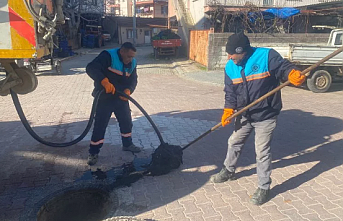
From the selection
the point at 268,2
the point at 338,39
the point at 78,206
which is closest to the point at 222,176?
the point at 78,206

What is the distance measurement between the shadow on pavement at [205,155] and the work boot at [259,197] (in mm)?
325

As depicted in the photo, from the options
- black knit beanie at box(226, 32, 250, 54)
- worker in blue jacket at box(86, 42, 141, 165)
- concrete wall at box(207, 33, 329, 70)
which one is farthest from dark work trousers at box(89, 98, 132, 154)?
concrete wall at box(207, 33, 329, 70)

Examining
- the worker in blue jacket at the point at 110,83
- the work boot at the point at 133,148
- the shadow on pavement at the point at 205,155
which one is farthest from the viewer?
the work boot at the point at 133,148

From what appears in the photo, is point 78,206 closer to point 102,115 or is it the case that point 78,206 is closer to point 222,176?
point 102,115

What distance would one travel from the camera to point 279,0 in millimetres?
19906

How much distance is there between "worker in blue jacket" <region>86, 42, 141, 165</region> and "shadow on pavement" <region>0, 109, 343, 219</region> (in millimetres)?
560

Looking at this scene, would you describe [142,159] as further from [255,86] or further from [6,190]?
[255,86]

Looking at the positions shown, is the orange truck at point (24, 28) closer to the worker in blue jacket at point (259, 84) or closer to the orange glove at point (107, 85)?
the orange glove at point (107, 85)

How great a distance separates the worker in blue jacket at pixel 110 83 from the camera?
4.02m

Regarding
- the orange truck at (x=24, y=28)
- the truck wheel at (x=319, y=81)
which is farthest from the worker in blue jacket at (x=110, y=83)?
the truck wheel at (x=319, y=81)

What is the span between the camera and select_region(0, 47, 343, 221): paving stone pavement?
3.24 meters

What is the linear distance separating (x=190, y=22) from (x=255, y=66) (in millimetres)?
19996

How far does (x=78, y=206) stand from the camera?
3.59 meters

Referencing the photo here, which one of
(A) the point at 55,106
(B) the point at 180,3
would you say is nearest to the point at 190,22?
(B) the point at 180,3
